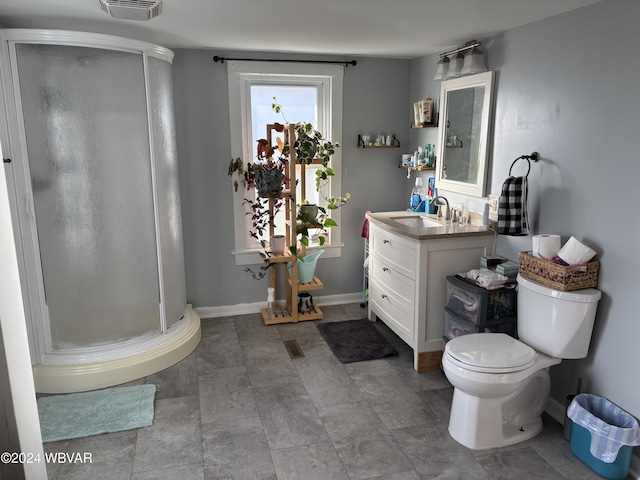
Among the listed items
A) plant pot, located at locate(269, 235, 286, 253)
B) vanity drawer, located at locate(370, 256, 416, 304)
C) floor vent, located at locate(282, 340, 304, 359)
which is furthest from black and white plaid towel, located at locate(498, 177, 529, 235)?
plant pot, located at locate(269, 235, 286, 253)

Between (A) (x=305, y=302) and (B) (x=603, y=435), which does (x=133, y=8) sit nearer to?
(A) (x=305, y=302)

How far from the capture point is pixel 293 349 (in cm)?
354

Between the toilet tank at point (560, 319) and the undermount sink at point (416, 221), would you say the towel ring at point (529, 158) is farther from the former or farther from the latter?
the undermount sink at point (416, 221)

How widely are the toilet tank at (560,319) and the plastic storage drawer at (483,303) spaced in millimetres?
261

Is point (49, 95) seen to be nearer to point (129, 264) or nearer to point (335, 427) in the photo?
point (129, 264)

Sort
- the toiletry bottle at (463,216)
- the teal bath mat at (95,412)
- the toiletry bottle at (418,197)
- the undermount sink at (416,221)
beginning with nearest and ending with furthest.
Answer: the teal bath mat at (95,412) → the toiletry bottle at (463,216) → the undermount sink at (416,221) → the toiletry bottle at (418,197)

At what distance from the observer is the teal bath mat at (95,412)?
2.57m

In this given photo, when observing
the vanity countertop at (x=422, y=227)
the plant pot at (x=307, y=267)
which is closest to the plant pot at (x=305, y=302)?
the plant pot at (x=307, y=267)

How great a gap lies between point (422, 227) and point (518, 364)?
4.37 ft

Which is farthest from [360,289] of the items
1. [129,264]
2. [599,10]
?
[599,10]

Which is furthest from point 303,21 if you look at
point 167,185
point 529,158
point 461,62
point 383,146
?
point 383,146

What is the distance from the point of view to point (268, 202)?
399 cm

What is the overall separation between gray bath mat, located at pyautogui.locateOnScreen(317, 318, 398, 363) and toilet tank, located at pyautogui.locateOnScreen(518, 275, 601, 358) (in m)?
1.18

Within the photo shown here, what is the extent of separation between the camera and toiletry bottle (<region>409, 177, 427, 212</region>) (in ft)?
13.0
